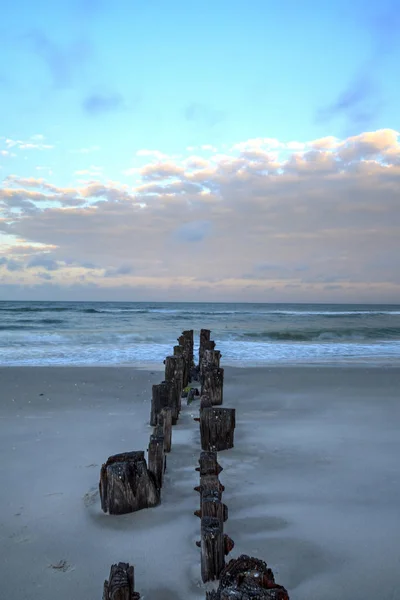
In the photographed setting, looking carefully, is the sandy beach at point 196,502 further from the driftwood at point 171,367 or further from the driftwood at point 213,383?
the driftwood at point 171,367

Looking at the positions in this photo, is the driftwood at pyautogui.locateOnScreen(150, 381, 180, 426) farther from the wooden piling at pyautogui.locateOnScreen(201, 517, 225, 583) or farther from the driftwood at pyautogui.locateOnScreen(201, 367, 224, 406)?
the wooden piling at pyautogui.locateOnScreen(201, 517, 225, 583)

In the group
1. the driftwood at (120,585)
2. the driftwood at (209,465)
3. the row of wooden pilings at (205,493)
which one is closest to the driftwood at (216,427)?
the row of wooden pilings at (205,493)

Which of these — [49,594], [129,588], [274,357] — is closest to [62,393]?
[49,594]

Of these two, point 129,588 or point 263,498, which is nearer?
Result: point 129,588

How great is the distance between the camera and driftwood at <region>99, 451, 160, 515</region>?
3.61 metres

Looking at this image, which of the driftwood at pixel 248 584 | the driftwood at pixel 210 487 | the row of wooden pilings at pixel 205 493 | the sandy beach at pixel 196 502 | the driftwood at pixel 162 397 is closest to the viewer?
the driftwood at pixel 248 584

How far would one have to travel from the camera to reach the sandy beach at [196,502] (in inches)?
114

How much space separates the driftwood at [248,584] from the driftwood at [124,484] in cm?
168

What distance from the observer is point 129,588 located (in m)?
2.21

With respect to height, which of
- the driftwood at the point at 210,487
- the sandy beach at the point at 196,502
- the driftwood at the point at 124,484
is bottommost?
the sandy beach at the point at 196,502

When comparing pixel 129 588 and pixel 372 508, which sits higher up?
pixel 129 588

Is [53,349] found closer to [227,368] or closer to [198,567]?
[227,368]

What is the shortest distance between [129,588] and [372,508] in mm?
2422

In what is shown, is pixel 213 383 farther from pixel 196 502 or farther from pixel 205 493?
pixel 205 493
